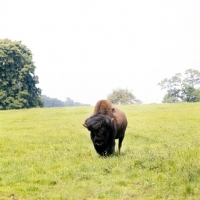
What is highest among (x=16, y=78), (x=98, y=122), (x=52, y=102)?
(x=16, y=78)

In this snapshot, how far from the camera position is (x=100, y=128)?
12.0 meters

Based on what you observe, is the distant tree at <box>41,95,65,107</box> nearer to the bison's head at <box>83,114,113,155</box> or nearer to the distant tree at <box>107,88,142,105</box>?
the distant tree at <box>107,88,142,105</box>

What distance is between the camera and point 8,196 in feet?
27.9

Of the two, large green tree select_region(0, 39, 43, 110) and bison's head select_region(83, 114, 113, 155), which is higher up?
large green tree select_region(0, 39, 43, 110)

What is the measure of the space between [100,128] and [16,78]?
4820cm

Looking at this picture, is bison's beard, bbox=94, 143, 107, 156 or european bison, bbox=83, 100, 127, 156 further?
bison's beard, bbox=94, 143, 107, 156

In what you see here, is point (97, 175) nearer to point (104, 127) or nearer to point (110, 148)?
point (104, 127)

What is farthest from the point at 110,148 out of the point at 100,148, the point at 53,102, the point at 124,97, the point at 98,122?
the point at 53,102

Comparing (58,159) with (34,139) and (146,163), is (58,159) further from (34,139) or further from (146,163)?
(34,139)

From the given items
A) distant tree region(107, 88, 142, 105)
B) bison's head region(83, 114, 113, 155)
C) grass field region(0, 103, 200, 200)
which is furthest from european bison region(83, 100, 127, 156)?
distant tree region(107, 88, 142, 105)

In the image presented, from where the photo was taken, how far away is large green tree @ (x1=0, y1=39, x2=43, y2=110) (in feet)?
183

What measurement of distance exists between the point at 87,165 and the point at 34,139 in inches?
339

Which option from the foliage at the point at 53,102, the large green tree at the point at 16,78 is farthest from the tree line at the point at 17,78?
the foliage at the point at 53,102

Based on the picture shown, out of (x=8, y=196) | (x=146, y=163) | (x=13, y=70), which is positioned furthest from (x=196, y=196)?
(x=13, y=70)
